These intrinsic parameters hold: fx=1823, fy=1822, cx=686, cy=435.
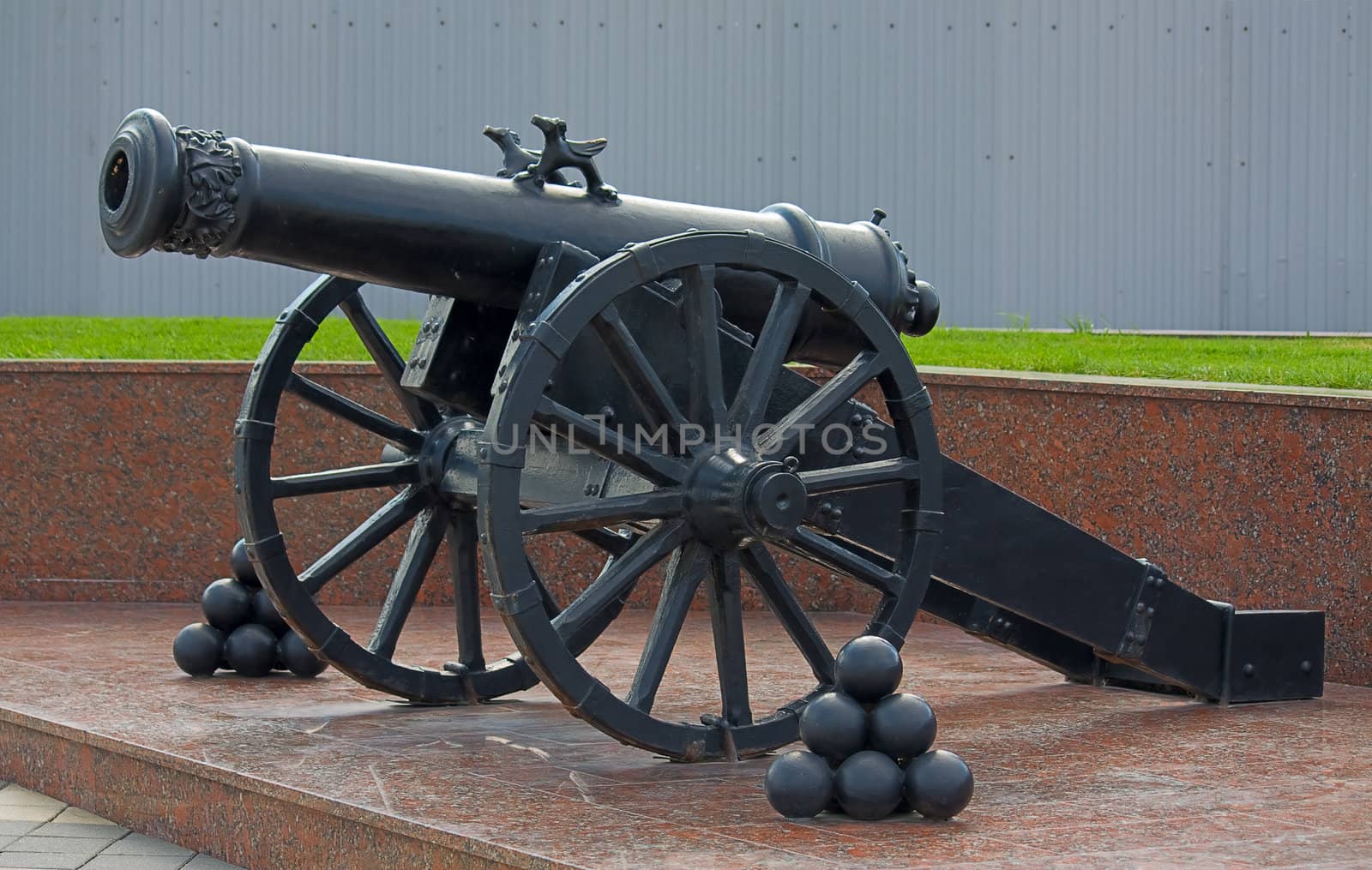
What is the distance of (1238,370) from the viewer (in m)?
7.20

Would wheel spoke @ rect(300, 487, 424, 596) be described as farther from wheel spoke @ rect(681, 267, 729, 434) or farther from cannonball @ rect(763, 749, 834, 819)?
cannonball @ rect(763, 749, 834, 819)

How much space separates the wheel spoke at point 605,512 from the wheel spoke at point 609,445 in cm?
5

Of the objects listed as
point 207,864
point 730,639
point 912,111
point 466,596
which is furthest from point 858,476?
point 912,111

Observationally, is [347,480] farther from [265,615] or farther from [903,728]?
[903,728]

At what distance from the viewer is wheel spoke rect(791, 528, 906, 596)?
4.55 metres

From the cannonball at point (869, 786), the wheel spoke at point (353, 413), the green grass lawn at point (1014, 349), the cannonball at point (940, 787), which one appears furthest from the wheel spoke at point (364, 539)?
the green grass lawn at point (1014, 349)

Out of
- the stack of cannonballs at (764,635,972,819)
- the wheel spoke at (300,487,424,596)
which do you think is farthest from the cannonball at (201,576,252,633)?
the stack of cannonballs at (764,635,972,819)

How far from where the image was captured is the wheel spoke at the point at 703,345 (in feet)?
14.4

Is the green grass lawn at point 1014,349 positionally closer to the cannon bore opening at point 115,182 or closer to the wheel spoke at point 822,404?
the wheel spoke at point 822,404

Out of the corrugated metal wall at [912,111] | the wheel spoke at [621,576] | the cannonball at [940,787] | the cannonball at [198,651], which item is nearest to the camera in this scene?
the cannonball at [940,787]

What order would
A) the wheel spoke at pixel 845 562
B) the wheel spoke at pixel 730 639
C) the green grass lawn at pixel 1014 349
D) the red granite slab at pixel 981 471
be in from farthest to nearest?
the green grass lawn at pixel 1014 349 → the red granite slab at pixel 981 471 → the wheel spoke at pixel 845 562 → the wheel spoke at pixel 730 639

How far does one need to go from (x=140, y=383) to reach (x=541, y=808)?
4.48 meters

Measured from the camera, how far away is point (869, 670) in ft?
12.5

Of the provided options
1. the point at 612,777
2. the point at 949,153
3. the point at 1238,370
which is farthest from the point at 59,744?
the point at 949,153
